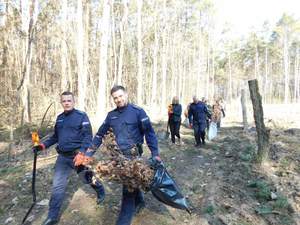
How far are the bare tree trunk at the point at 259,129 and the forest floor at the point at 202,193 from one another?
10.8 inches

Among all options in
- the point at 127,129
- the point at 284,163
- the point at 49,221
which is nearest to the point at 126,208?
the point at 127,129

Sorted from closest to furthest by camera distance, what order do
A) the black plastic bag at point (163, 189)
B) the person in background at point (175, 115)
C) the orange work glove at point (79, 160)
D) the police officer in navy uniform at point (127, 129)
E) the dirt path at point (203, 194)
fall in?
the black plastic bag at point (163, 189), the police officer in navy uniform at point (127, 129), the orange work glove at point (79, 160), the dirt path at point (203, 194), the person in background at point (175, 115)

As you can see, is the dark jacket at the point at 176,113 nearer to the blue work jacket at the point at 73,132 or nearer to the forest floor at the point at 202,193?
the forest floor at the point at 202,193

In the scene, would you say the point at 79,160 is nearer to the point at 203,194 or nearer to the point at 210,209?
the point at 210,209

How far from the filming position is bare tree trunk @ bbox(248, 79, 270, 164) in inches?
335

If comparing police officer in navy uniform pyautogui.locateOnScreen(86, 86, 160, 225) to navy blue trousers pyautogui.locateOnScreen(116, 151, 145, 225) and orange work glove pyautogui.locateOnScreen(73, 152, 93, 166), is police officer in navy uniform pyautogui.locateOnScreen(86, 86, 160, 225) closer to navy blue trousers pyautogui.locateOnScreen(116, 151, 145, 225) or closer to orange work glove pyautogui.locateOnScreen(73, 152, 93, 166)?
navy blue trousers pyautogui.locateOnScreen(116, 151, 145, 225)

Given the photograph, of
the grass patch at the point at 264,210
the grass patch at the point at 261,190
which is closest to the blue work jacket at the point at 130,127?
the grass patch at the point at 264,210

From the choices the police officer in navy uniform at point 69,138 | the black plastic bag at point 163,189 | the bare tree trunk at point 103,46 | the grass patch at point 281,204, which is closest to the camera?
the black plastic bag at point 163,189

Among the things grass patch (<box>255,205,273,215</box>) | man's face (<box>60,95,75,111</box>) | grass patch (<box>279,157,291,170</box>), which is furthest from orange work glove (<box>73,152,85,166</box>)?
grass patch (<box>279,157,291,170</box>)

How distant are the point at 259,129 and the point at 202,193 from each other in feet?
8.79

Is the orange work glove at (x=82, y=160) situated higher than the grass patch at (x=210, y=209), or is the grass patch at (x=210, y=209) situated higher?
the orange work glove at (x=82, y=160)

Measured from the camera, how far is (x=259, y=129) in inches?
342

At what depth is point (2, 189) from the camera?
7602mm

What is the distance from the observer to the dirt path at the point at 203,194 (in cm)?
581
